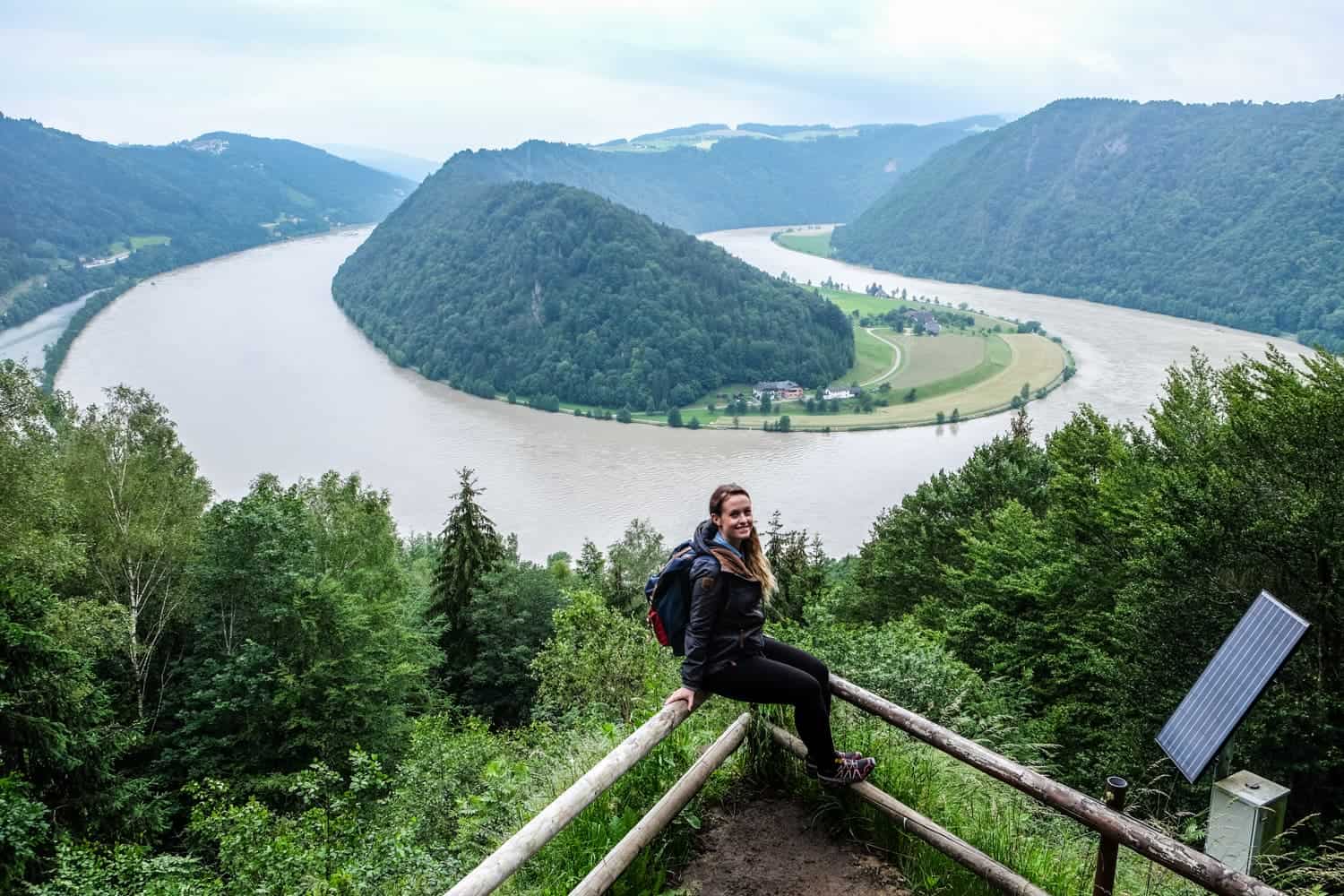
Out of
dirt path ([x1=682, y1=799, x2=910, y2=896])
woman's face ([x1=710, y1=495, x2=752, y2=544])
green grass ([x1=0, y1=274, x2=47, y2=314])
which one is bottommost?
dirt path ([x1=682, y1=799, x2=910, y2=896])

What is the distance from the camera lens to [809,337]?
101250 mm

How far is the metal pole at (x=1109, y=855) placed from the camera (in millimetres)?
3116

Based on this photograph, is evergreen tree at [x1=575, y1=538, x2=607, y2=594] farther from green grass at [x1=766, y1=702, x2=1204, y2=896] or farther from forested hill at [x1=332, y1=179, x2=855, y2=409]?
forested hill at [x1=332, y1=179, x2=855, y2=409]

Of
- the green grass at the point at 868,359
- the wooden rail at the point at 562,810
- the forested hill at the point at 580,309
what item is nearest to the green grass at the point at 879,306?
the green grass at the point at 868,359

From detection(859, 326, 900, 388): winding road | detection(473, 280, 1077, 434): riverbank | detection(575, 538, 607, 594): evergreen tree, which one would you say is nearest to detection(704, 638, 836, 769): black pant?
detection(575, 538, 607, 594): evergreen tree

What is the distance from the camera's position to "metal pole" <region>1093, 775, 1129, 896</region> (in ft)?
10.2

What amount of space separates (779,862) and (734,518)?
157 cm

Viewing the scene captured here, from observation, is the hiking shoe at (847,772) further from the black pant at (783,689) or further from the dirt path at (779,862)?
the dirt path at (779,862)

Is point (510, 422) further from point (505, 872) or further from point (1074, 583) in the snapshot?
point (505, 872)

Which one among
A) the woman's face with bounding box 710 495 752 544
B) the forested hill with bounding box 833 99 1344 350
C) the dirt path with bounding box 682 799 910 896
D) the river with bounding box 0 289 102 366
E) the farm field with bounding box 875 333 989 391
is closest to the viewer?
the dirt path with bounding box 682 799 910 896

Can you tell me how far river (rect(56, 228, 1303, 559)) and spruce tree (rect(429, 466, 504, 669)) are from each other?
67.1 ft

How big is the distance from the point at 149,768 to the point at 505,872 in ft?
51.9

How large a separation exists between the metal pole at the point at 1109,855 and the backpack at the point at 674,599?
5.86ft

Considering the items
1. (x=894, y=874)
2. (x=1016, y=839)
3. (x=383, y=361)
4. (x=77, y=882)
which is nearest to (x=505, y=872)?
(x=894, y=874)
